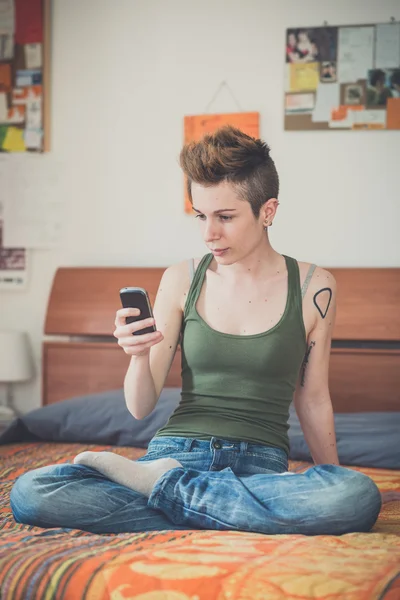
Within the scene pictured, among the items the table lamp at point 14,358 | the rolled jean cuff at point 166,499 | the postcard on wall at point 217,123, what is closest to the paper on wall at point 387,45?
the postcard on wall at point 217,123

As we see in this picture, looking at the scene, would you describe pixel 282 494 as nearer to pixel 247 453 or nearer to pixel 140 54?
pixel 247 453

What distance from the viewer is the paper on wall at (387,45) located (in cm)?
309

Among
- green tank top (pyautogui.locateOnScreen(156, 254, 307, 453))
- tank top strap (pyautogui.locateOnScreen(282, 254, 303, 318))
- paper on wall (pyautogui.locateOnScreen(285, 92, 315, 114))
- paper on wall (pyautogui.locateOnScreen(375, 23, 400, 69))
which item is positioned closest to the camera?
green tank top (pyautogui.locateOnScreen(156, 254, 307, 453))

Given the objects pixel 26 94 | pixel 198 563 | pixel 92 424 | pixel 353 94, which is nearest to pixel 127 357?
pixel 92 424

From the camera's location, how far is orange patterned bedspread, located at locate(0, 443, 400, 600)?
3.58 ft

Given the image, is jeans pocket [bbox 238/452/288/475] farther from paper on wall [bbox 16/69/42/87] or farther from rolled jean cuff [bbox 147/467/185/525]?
paper on wall [bbox 16/69/42/87]

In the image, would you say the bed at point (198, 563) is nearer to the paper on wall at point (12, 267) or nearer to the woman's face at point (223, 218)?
the woman's face at point (223, 218)

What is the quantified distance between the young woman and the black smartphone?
20 millimetres

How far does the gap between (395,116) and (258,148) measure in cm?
163

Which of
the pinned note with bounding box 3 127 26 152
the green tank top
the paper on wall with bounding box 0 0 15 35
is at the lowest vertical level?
the green tank top

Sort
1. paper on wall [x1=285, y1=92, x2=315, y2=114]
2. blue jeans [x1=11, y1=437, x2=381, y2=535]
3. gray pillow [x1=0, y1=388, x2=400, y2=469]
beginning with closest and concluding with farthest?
blue jeans [x1=11, y1=437, x2=381, y2=535] → gray pillow [x1=0, y1=388, x2=400, y2=469] → paper on wall [x1=285, y1=92, x2=315, y2=114]

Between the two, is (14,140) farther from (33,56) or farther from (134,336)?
(134,336)

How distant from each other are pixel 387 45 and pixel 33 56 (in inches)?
61.4

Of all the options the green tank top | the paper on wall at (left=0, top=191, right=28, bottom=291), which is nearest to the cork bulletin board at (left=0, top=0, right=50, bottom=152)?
the paper on wall at (left=0, top=191, right=28, bottom=291)
